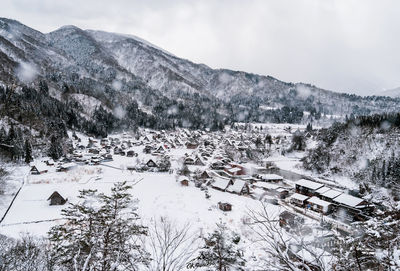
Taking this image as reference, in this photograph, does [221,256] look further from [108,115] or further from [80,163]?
[108,115]

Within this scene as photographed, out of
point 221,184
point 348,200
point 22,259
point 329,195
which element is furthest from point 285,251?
point 329,195

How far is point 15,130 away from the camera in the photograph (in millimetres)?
40438

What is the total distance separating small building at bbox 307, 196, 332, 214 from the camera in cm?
2233

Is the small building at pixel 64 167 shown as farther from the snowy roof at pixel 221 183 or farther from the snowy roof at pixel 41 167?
the snowy roof at pixel 221 183

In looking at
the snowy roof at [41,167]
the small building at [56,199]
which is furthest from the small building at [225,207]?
the snowy roof at [41,167]

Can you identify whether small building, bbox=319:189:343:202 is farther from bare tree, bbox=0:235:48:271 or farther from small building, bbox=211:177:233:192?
bare tree, bbox=0:235:48:271

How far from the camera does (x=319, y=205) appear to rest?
22.7 metres

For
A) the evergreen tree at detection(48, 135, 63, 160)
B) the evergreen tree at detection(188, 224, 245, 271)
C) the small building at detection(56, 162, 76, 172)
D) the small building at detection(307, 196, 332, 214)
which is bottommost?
the small building at detection(307, 196, 332, 214)

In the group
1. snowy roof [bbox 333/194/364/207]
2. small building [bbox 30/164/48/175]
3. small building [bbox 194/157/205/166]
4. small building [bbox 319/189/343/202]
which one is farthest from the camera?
small building [bbox 194/157/205/166]

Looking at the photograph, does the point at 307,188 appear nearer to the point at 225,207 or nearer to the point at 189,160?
the point at 225,207

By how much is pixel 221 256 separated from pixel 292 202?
20.9 m

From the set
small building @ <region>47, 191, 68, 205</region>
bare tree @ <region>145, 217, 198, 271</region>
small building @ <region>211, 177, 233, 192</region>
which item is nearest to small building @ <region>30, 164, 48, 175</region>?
small building @ <region>47, 191, 68, 205</region>

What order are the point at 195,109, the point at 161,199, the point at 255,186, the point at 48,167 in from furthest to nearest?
1. the point at 195,109
2. the point at 48,167
3. the point at 255,186
4. the point at 161,199

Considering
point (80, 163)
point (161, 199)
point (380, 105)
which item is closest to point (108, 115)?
point (80, 163)
